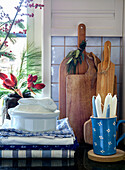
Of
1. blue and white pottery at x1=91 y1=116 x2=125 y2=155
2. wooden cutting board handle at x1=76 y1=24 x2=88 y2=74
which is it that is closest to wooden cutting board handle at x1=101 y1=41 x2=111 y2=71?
wooden cutting board handle at x1=76 y1=24 x2=88 y2=74

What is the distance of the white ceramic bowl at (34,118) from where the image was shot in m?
1.06

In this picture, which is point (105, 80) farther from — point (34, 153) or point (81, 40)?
point (34, 153)

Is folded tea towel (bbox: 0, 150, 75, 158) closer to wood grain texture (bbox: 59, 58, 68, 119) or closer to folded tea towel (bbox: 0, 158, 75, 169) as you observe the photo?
folded tea towel (bbox: 0, 158, 75, 169)

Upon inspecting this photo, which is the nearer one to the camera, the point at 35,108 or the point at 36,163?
the point at 36,163

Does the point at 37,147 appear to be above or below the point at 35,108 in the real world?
below

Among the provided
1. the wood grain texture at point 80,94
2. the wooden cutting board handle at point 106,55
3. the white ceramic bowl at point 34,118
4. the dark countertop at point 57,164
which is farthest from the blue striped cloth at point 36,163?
the wooden cutting board handle at point 106,55

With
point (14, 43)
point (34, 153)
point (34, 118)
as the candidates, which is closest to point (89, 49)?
point (14, 43)

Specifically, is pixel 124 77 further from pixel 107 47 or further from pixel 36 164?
pixel 36 164

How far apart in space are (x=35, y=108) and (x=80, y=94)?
38cm

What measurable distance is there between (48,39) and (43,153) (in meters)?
0.69

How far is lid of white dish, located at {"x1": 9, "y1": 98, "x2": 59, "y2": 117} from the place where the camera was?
1.06 meters

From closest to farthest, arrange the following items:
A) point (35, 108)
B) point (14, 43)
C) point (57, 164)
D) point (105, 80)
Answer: point (57, 164)
point (35, 108)
point (105, 80)
point (14, 43)

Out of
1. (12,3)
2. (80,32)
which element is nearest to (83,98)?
(80,32)

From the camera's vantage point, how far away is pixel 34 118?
3.47 ft
